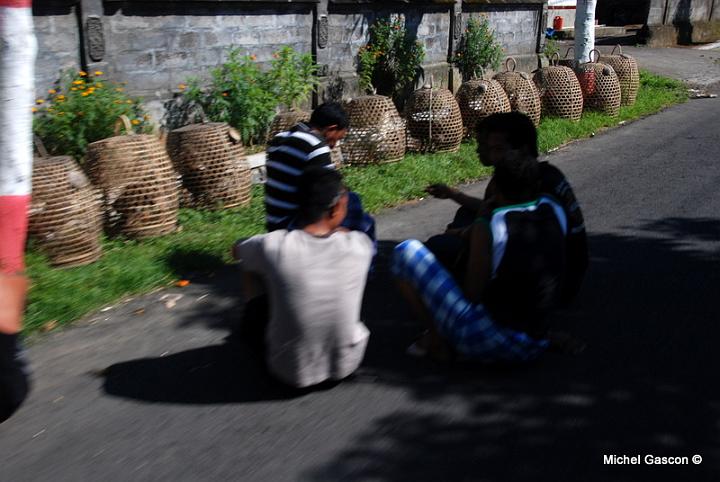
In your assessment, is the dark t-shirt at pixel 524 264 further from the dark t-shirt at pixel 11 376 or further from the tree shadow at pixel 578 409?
the dark t-shirt at pixel 11 376

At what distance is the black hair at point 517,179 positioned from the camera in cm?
393

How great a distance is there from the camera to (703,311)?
16.1 ft

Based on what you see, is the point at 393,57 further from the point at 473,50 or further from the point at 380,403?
the point at 380,403

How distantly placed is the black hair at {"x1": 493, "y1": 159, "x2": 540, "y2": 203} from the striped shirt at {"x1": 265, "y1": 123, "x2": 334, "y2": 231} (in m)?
1.37

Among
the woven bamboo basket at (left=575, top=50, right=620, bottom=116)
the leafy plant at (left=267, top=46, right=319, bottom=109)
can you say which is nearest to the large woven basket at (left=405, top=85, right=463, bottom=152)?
the leafy plant at (left=267, top=46, right=319, bottom=109)

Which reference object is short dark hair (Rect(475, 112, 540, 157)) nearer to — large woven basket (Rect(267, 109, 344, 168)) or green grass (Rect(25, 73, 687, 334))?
green grass (Rect(25, 73, 687, 334))

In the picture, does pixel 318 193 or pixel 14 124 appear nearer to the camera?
pixel 318 193

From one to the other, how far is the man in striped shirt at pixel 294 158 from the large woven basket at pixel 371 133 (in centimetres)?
335

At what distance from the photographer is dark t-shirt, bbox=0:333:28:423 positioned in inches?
131

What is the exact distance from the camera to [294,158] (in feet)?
16.6

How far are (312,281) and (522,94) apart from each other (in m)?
7.49

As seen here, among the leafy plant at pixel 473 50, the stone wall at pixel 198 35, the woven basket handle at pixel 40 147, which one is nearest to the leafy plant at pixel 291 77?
the stone wall at pixel 198 35

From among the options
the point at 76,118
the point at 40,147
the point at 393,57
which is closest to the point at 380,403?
the point at 40,147

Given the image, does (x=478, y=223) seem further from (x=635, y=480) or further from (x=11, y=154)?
(x=11, y=154)
